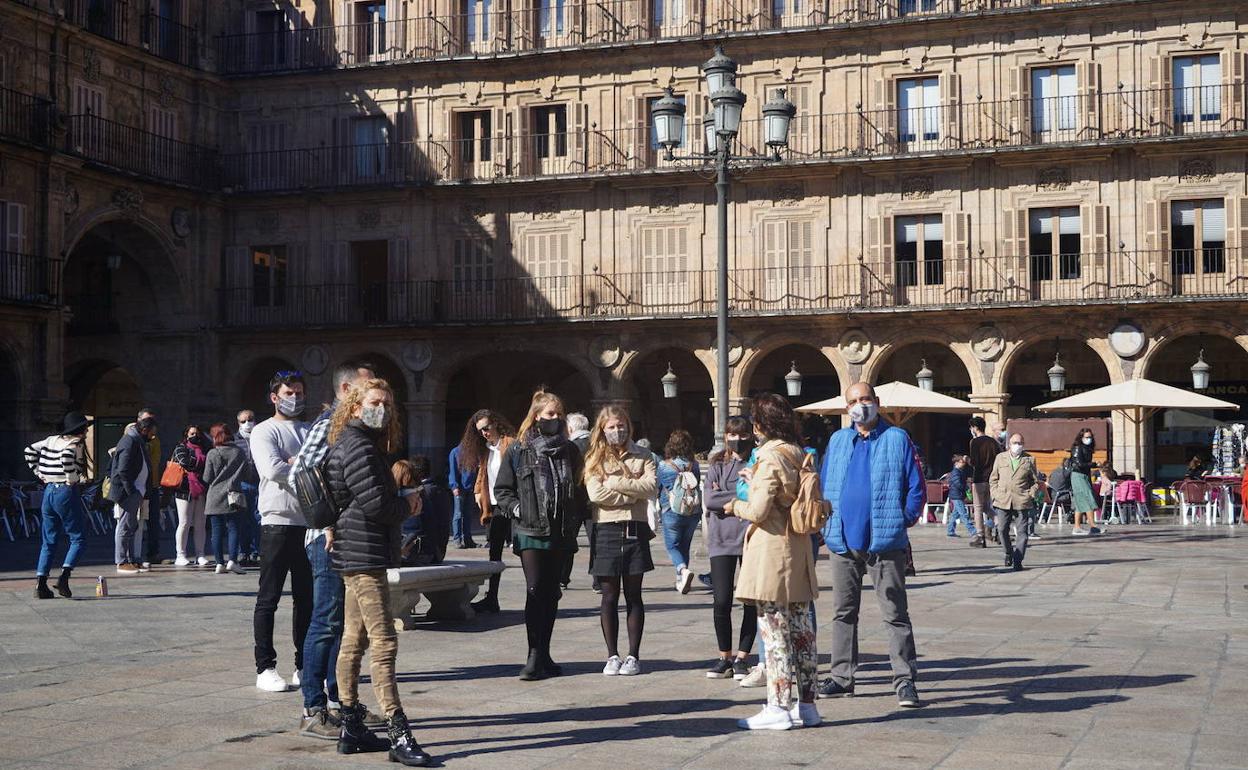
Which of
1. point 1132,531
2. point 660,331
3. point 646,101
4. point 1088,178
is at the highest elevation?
point 646,101

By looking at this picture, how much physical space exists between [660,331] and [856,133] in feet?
19.9

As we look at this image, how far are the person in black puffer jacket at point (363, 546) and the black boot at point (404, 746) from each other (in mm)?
78

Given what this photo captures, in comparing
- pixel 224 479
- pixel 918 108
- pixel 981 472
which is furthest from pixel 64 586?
pixel 918 108

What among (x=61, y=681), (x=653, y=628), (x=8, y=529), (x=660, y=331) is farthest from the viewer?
(x=660, y=331)

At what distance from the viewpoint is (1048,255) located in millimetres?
31422

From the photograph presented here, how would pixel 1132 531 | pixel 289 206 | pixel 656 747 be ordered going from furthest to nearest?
pixel 289 206 → pixel 1132 531 → pixel 656 747

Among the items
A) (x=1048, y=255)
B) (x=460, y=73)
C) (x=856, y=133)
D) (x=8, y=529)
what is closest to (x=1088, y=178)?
(x=1048, y=255)

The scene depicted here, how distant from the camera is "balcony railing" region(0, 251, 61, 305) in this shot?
94.7 feet

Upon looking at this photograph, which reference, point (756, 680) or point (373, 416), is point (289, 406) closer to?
point (373, 416)

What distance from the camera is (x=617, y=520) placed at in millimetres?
9242

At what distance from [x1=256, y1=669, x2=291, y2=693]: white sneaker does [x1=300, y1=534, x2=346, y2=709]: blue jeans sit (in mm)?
1125

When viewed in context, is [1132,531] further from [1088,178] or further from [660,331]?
[660,331]

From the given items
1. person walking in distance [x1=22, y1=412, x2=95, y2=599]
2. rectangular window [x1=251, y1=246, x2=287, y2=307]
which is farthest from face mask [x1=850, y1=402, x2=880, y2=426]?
rectangular window [x1=251, y1=246, x2=287, y2=307]

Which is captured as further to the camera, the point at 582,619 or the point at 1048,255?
the point at 1048,255
